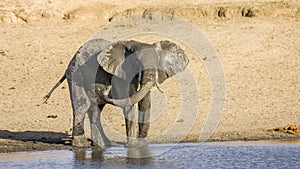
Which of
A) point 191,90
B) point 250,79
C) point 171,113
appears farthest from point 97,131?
point 250,79

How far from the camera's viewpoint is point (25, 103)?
16688 millimetres

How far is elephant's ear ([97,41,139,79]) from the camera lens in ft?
42.0

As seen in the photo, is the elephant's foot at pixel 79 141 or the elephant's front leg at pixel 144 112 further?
the elephant's foot at pixel 79 141

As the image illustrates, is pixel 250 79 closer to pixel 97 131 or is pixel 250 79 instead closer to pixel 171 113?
pixel 171 113

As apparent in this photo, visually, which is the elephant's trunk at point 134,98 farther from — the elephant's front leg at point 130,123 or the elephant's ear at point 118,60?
the elephant's ear at point 118,60

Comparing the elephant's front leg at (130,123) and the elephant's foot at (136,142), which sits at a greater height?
the elephant's front leg at (130,123)

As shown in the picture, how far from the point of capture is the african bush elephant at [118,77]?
41.3 ft

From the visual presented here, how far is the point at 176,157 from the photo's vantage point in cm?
1255

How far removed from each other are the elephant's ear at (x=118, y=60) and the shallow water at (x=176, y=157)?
3.58 ft

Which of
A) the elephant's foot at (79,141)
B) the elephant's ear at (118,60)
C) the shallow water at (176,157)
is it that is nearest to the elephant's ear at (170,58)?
the elephant's ear at (118,60)

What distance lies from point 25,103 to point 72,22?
5.35 m

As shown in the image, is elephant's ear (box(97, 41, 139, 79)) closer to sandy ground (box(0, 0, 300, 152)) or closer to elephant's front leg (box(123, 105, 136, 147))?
elephant's front leg (box(123, 105, 136, 147))

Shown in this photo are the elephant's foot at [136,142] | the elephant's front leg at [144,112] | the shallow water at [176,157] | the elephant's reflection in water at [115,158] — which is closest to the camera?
the shallow water at [176,157]

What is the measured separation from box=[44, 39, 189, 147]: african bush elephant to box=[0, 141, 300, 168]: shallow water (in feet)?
1.26
